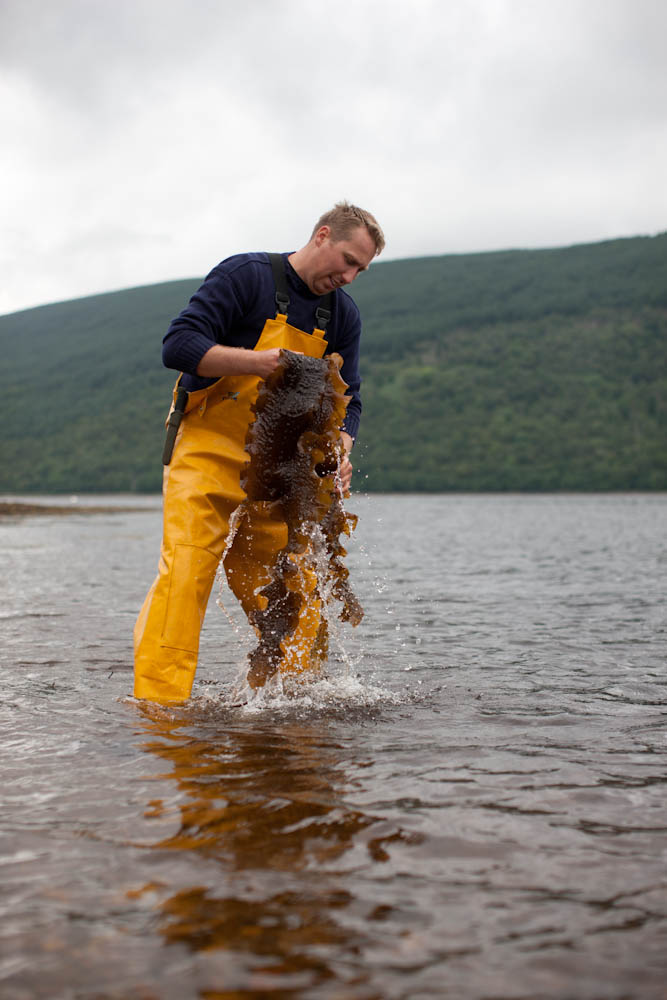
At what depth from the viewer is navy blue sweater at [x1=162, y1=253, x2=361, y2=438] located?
13.6ft

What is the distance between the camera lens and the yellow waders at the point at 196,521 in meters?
4.21

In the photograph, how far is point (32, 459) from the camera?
9112cm

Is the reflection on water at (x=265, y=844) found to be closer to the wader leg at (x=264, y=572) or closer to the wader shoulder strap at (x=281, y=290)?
the wader leg at (x=264, y=572)

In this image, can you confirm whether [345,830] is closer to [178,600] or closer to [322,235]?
[178,600]

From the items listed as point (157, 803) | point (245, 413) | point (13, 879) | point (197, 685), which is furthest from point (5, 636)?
point (13, 879)

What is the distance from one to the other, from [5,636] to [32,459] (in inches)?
3500

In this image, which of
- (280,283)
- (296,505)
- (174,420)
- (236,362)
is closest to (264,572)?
(296,505)

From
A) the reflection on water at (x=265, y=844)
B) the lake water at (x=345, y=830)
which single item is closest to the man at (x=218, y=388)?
the lake water at (x=345, y=830)

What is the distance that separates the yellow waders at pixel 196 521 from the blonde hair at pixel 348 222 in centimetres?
48

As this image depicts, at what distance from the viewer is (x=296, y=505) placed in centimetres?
446

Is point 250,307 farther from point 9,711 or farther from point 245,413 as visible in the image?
point 9,711

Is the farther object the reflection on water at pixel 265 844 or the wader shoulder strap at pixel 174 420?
the wader shoulder strap at pixel 174 420

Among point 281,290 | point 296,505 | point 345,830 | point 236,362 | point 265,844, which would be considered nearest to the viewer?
point 265,844

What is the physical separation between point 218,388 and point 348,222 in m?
0.98
